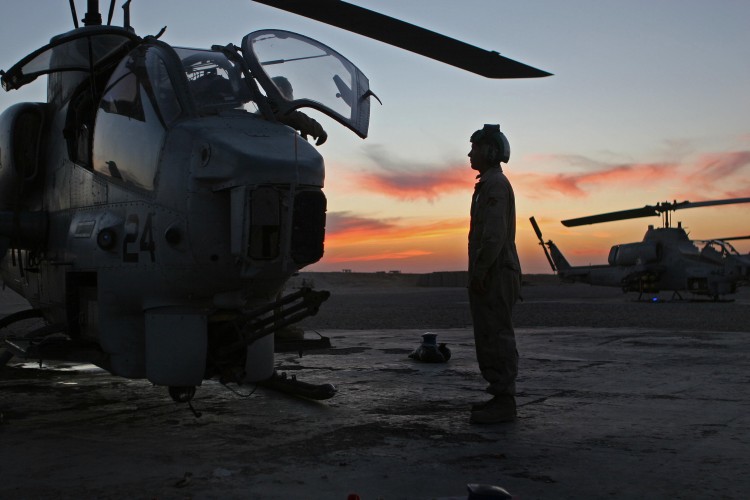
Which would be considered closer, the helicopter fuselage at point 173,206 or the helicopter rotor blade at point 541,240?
the helicopter fuselage at point 173,206

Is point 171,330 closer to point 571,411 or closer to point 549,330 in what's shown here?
point 571,411

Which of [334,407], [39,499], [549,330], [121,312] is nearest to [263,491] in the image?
[39,499]

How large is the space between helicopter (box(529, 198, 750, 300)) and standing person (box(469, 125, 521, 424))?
19.5 metres

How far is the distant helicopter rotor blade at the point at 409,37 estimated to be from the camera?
4.88 metres

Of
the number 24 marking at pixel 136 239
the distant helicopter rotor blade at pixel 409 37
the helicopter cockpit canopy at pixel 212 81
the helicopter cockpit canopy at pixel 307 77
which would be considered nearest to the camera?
the number 24 marking at pixel 136 239

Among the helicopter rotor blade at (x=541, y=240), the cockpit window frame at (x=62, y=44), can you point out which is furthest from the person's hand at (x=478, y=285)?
the helicopter rotor blade at (x=541, y=240)

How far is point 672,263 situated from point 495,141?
25057 mm

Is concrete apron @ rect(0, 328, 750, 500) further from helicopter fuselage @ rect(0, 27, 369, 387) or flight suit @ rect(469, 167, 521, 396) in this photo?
helicopter fuselage @ rect(0, 27, 369, 387)

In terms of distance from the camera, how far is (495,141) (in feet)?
19.5

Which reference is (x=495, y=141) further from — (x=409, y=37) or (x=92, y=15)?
(x=92, y=15)

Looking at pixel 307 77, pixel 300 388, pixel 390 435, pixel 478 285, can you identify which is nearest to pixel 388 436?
pixel 390 435

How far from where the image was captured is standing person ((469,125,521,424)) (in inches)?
215

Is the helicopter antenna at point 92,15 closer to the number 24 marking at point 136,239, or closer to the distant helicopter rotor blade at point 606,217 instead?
the number 24 marking at point 136,239

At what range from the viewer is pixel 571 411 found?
226 inches
